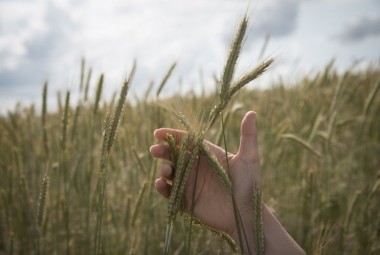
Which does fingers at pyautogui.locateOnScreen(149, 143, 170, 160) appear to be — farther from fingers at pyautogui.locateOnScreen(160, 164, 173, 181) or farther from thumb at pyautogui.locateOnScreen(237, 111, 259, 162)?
thumb at pyautogui.locateOnScreen(237, 111, 259, 162)

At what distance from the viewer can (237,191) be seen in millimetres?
1461

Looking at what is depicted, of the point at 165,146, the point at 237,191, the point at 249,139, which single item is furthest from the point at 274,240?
the point at 165,146

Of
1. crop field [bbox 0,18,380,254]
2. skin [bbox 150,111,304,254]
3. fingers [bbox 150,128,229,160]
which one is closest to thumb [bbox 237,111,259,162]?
skin [bbox 150,111,304,254]

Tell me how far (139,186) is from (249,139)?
129 centimetres

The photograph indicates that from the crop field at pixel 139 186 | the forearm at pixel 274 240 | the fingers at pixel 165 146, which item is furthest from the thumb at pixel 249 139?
the crop field at pixel 139 186

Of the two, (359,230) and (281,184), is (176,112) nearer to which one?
(359,230)

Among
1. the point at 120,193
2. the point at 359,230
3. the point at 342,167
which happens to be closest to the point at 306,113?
the point at 342,167

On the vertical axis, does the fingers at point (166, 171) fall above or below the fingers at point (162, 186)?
above

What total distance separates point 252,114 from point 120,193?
4.90 feet

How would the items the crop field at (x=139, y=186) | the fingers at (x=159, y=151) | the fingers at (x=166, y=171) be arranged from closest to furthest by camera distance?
the fingers at (x=166, y=171) → the fingers at (x=159, y=151) → the crop field at (x=139, y=186)

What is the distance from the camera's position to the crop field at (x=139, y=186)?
2.08 meters

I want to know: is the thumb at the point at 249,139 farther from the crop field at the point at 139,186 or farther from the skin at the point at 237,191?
the crop field at the point at 139,186

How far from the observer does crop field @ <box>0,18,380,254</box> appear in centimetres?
208

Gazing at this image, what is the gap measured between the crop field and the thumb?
36 centimetres
